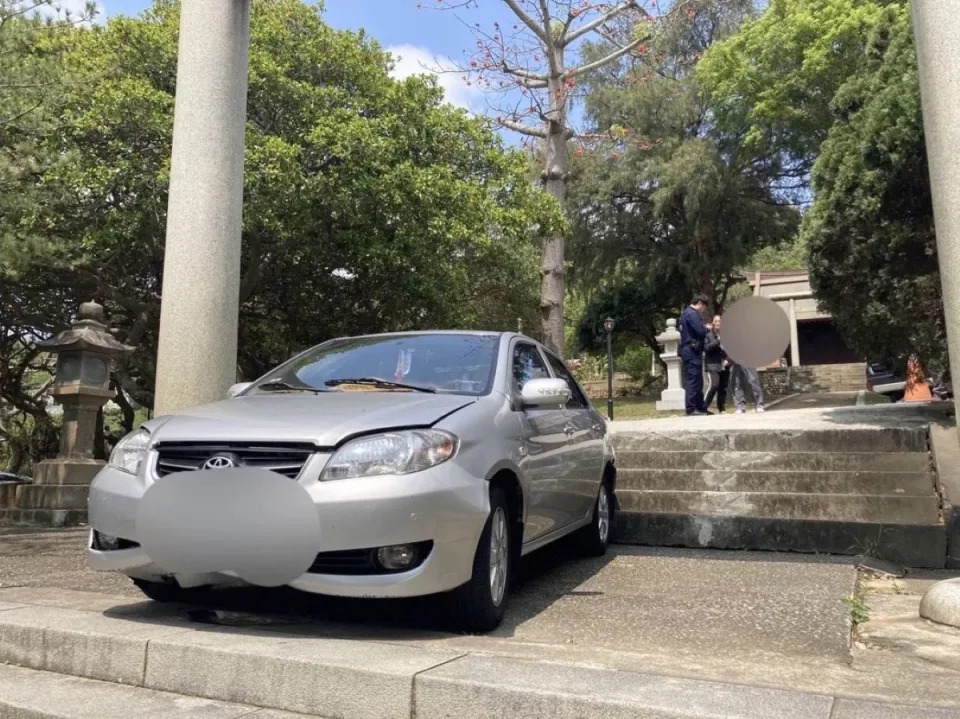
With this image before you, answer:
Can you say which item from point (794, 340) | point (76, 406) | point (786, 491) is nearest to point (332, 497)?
point (786, 491)

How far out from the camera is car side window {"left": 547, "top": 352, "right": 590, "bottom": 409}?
5720 millimetres

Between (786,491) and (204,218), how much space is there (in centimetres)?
507

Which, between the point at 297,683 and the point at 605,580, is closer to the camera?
the point at 297,683

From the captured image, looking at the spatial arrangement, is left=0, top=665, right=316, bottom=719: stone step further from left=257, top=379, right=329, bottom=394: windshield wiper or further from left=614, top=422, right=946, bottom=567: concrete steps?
left=614, top=422, right=946, bottom=567: concrete steps

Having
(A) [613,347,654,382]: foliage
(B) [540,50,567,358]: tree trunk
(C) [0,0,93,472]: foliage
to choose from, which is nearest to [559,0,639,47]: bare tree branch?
(B) [540,50,567,358]: tree trunk

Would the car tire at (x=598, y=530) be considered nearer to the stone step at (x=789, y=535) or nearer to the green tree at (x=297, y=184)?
the stone step at (x=789, y=535)

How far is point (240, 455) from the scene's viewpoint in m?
3.52

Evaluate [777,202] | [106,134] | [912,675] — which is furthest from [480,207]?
[777,202]

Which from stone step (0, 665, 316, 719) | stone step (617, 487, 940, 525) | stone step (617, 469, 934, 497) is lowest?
stone step (0, 665, 316, 719)

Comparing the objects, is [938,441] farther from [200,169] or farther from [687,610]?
[200,169]

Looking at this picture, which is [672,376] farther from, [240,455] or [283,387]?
[240,455]

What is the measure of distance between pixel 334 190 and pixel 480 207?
2767mm

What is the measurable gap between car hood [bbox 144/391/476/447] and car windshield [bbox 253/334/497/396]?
27 cm

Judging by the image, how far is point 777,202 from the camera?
30.1m
